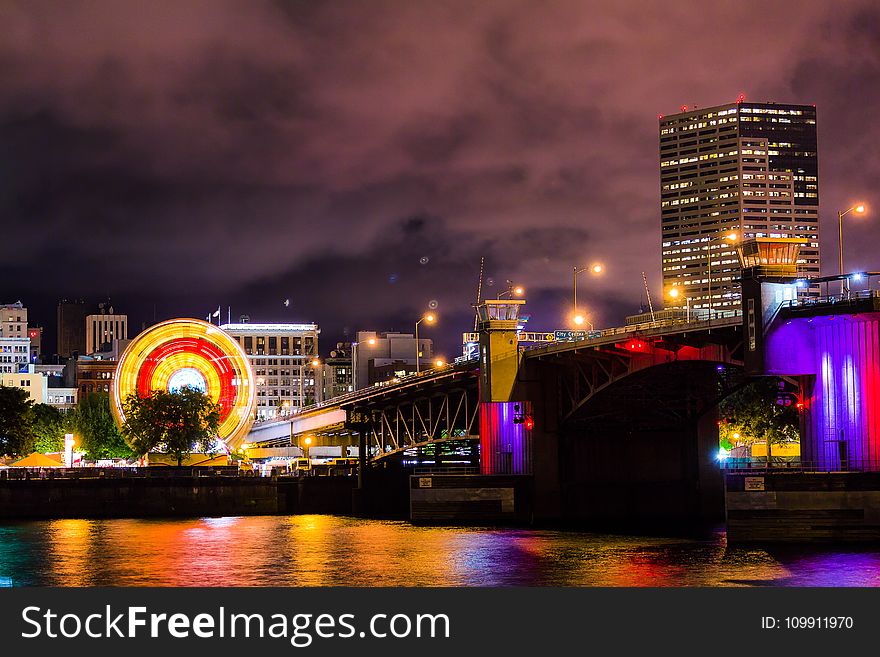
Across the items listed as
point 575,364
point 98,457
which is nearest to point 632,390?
point 575,364

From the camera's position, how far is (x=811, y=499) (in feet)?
221

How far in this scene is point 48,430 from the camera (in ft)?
592

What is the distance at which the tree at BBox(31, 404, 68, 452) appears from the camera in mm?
177475

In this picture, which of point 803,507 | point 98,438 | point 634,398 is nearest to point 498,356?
point 634,398

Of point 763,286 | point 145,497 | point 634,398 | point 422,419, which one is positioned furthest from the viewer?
point 422,419

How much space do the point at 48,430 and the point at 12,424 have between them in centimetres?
4330

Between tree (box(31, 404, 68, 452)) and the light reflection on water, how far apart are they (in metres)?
85.9

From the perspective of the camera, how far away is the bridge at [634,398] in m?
70.4

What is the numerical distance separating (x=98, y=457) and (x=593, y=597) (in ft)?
506

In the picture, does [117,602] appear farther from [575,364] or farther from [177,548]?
[575,364]

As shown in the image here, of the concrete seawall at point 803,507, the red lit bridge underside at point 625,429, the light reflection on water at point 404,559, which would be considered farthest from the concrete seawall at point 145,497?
the concrete seawall at point 803,507

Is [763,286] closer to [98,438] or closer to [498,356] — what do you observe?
[498,356]

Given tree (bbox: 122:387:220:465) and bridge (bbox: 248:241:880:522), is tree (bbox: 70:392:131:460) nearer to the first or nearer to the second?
tree (bbox: 122:387:220:465)

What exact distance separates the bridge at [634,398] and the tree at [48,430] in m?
72.0
